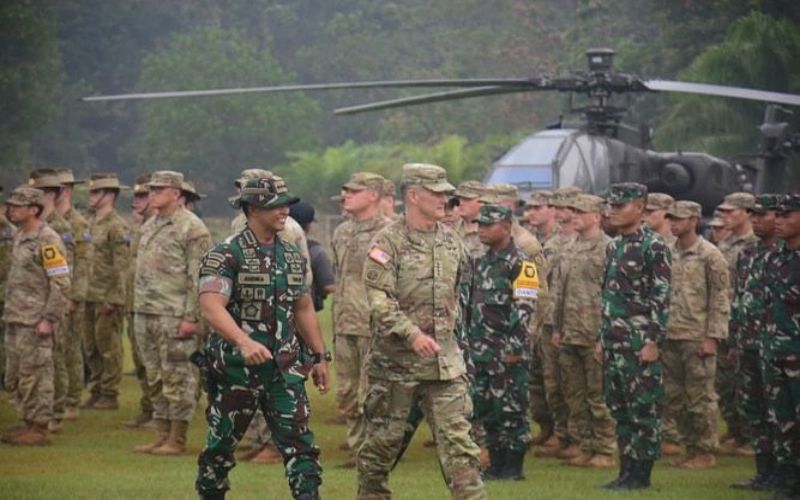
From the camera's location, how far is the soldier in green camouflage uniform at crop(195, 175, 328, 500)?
32.3ft

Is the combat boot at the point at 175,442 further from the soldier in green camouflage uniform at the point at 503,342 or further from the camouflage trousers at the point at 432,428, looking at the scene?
the camouflage trousers at the point at 432,428

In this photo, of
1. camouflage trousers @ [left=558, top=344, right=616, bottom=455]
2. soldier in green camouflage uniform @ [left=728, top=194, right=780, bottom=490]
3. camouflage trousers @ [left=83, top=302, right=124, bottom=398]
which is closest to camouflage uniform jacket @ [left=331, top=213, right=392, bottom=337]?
camouflage trousers @ [left=558, top=344, right=616, bottom=455]

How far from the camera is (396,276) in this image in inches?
405

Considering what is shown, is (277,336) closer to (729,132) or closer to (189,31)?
(729,132)

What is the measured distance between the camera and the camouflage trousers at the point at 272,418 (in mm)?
9839

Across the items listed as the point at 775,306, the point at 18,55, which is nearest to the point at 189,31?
the point at 18,55

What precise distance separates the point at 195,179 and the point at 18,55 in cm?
1071

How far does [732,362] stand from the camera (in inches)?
591

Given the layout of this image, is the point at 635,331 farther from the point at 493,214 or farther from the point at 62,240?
the point at 62,240

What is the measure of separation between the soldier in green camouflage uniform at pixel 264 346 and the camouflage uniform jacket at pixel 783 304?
3266 millimetres

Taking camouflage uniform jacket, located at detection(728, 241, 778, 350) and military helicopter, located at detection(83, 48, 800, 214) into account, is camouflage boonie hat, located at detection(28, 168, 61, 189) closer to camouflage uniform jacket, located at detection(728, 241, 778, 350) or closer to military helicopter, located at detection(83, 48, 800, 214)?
military helicopter, located at detection(83, 48, 800, 214)

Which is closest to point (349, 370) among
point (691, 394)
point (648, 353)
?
point (691, 394)

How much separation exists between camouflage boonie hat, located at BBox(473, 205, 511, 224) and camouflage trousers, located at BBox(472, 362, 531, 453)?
3.40ft

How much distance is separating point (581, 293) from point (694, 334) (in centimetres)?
95
